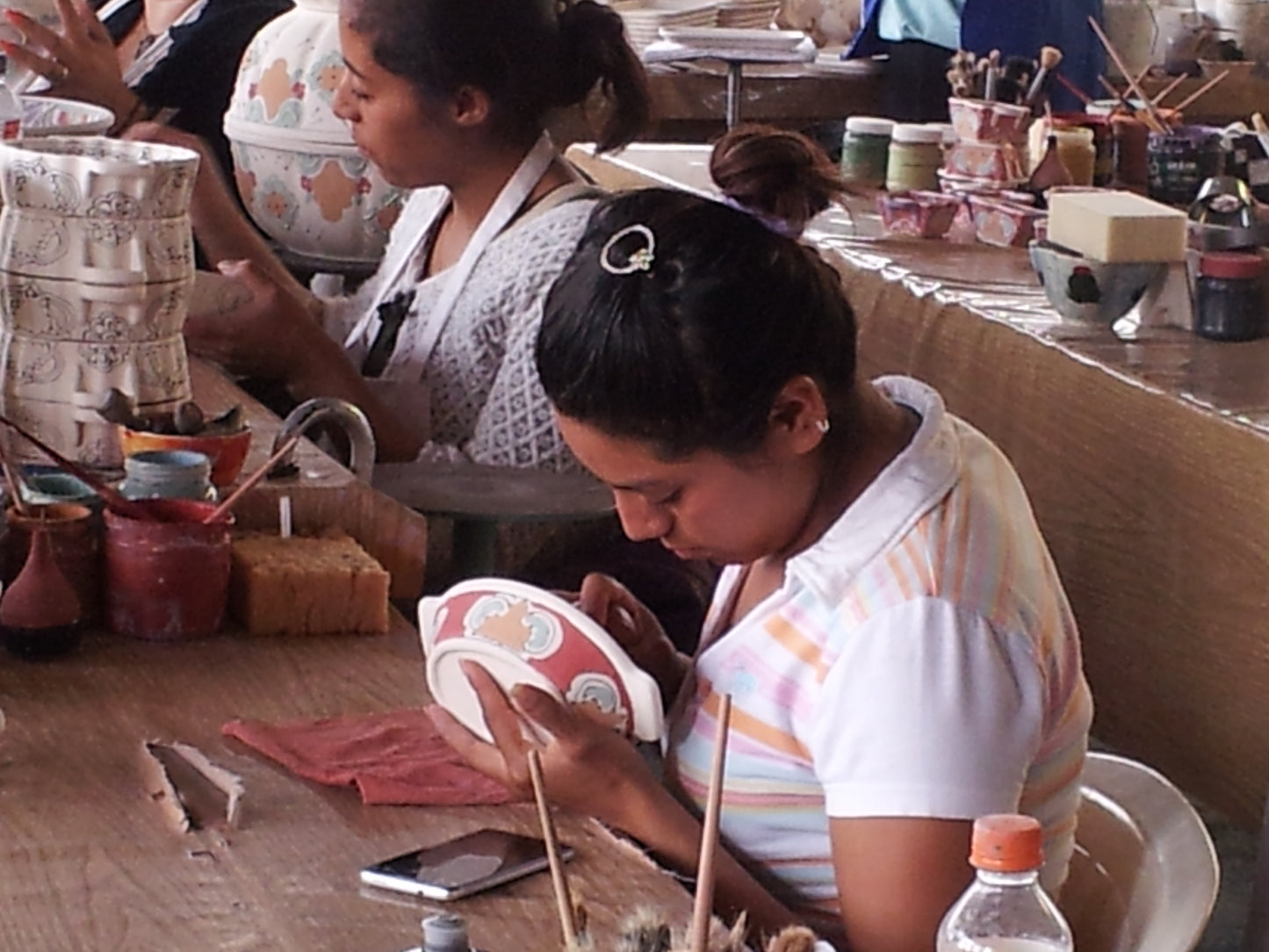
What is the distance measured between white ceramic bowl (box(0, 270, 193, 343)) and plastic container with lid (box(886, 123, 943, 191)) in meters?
1.94

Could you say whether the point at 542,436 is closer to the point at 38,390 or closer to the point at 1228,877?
the point at 38,390

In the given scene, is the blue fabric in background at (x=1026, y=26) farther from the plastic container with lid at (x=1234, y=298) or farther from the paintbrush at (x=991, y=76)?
the plastic container with lid at (x=1234, y=298)

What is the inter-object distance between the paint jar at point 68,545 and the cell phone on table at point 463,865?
475 mm

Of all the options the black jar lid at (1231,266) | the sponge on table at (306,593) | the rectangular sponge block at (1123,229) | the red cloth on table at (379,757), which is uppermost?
the rectangular sponge block at (1123,229)

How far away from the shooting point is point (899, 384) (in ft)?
4.68

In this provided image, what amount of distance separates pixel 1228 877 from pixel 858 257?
48.9 inches

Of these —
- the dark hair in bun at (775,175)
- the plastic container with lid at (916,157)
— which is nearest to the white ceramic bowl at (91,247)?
the dark hair in bun at (775,175)

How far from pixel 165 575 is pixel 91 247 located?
36cm

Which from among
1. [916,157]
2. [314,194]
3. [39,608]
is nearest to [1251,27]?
[916,157]

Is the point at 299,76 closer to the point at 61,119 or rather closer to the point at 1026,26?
the point at 61,119

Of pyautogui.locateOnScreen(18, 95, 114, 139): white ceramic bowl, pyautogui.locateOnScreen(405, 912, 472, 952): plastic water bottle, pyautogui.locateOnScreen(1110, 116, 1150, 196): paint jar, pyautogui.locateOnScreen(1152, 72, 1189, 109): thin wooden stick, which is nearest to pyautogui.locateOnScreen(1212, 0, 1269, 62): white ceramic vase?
pyautogui.locateOnScreen(1152, 72, 1189, 109): thin wooden stick

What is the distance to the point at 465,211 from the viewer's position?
94.3 inches

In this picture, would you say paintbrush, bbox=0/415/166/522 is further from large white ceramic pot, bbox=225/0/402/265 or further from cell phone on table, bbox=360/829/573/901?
large white ceramic pot, bbox=225/0/402/265

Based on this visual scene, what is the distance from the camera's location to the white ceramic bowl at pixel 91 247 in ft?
5.73
